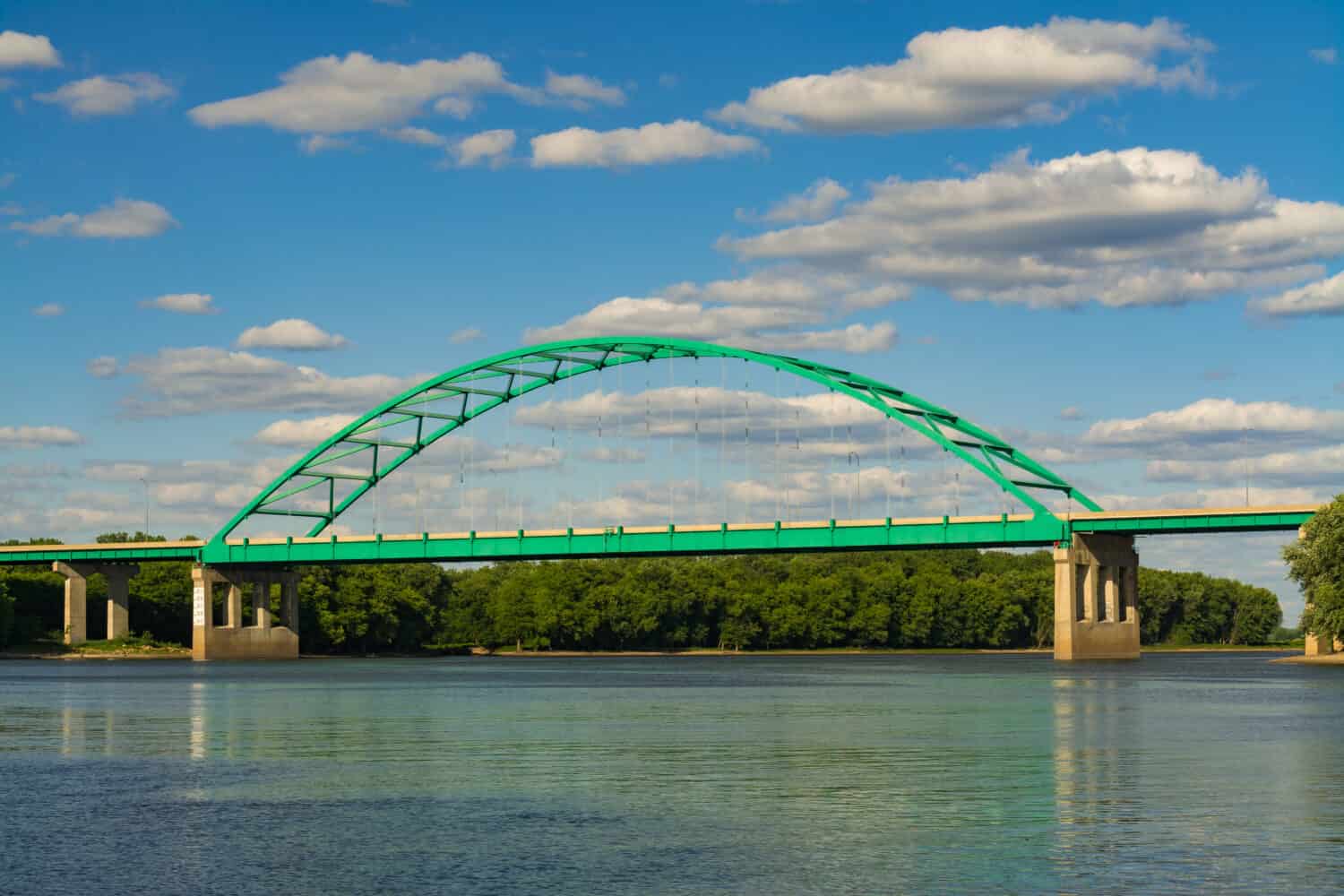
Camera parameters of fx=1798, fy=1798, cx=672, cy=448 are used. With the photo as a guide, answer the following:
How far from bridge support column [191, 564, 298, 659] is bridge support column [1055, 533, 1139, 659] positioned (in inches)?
2895

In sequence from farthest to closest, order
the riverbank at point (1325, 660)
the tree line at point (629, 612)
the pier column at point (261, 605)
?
the tree line at point (629, 612) → the pier column at point (261, 605) → the riverbank at point (1325, 660)

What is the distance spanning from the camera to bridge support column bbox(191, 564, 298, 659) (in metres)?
158

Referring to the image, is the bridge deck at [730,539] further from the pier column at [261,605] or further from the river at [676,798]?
the river at [676,798]

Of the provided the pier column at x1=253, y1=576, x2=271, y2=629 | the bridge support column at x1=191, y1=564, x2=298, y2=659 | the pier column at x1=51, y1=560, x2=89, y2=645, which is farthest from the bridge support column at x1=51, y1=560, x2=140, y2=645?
the pier column at x1=253, y1=576, x2=271, y2=629

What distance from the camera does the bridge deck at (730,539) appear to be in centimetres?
12014

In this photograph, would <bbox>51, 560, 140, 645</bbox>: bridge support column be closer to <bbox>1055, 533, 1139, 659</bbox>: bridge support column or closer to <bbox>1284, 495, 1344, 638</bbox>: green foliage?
<bbox>1055, 533, 1139, 659</bbox>: bridge support column

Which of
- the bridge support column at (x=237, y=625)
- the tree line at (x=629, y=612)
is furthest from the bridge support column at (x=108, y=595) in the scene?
the tree line at (x=629, y=612)

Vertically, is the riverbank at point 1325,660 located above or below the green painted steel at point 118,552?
below

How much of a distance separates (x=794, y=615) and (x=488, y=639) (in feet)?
110

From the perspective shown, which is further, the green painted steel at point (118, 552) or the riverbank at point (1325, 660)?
the green painted steel at point (118, 552)

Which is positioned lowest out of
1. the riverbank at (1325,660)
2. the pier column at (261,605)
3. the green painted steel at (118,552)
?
the riverbank at (1325,660)

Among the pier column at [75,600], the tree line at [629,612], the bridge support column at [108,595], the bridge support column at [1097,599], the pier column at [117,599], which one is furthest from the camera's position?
the tree line at [629,612]

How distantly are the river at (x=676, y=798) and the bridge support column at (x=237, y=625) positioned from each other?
95409 mm

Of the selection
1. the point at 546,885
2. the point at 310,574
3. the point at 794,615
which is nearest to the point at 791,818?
the point at 546,885
